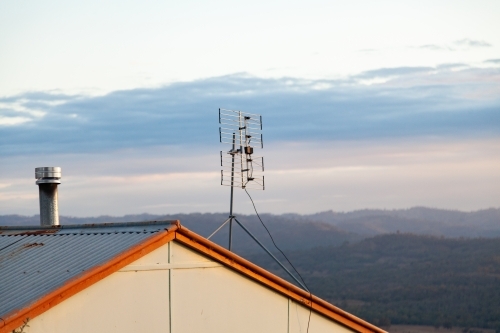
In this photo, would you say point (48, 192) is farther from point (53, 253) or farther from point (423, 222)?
point (423, 222)

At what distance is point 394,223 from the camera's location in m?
142

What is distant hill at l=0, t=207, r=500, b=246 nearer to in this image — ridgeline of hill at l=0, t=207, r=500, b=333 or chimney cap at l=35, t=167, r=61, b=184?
ridgeline of hill at l=0, t=207, r=500, b=333

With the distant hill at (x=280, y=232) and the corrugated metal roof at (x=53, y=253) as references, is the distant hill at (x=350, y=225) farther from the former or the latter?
the corrugated metal roof at (x=53, y=253)

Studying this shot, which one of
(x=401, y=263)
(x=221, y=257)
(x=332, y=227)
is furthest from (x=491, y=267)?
(x=221, y=257)

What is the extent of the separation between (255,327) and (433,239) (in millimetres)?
85769

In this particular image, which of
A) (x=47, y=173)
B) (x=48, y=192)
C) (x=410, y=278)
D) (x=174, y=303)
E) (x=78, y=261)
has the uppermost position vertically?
(x=47, y=173)

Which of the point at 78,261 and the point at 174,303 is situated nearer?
the point at 78,261

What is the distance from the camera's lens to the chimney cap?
16656 millimetres

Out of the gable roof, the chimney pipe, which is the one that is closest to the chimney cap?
the chimney pipe

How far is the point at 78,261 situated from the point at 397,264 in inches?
3062

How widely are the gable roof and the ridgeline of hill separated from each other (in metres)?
41.9

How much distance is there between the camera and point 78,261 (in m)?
11.9

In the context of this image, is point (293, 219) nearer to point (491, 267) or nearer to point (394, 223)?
point (394, 223)

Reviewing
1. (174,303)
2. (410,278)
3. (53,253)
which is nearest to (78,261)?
(53,253)
